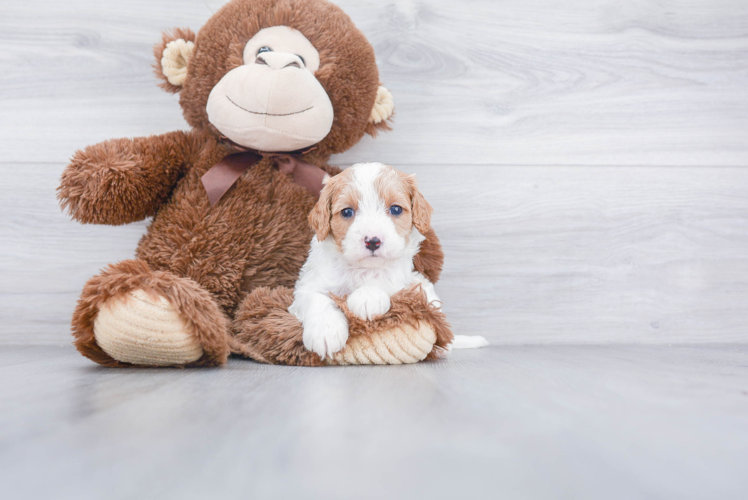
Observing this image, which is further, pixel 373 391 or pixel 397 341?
pixel 397 341

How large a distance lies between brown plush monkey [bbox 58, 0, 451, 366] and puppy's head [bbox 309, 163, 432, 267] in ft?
0.33

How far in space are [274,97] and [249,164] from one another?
0.54ft

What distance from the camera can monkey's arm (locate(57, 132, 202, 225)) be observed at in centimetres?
87

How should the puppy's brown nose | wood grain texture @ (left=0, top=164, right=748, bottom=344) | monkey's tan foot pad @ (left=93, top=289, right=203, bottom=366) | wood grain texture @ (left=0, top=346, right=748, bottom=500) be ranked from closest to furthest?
wood grain texture @ (left=0, top=346, right=748, bottom=500) < monkey's tan foot pad @ (left=93, top=289, right=203, bottom=366) < the puppy's brown nose < wood grain texture @ (left=0, top=164, right=748, bottom=344)

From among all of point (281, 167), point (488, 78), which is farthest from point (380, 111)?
point (488, 78)

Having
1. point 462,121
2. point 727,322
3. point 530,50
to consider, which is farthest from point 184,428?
point 727,322

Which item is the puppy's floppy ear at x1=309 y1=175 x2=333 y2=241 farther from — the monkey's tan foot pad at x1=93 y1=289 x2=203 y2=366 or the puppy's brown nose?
the monkey's tan foot pad at x1=93 y1=289 x2=203 y2=366

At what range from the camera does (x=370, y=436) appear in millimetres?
428

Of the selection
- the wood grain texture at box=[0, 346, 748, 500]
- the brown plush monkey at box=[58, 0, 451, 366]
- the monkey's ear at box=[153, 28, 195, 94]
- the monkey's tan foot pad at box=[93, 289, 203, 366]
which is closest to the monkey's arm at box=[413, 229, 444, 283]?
the brown plush monkey at box=[58, 0, 451, 366]

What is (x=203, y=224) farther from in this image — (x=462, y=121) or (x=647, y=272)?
(x=647, y=272)

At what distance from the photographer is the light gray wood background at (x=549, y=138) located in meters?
1.18

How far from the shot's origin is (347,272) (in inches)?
34.5

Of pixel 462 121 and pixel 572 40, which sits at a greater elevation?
pixel 572 40

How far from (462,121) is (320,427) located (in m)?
0.95
